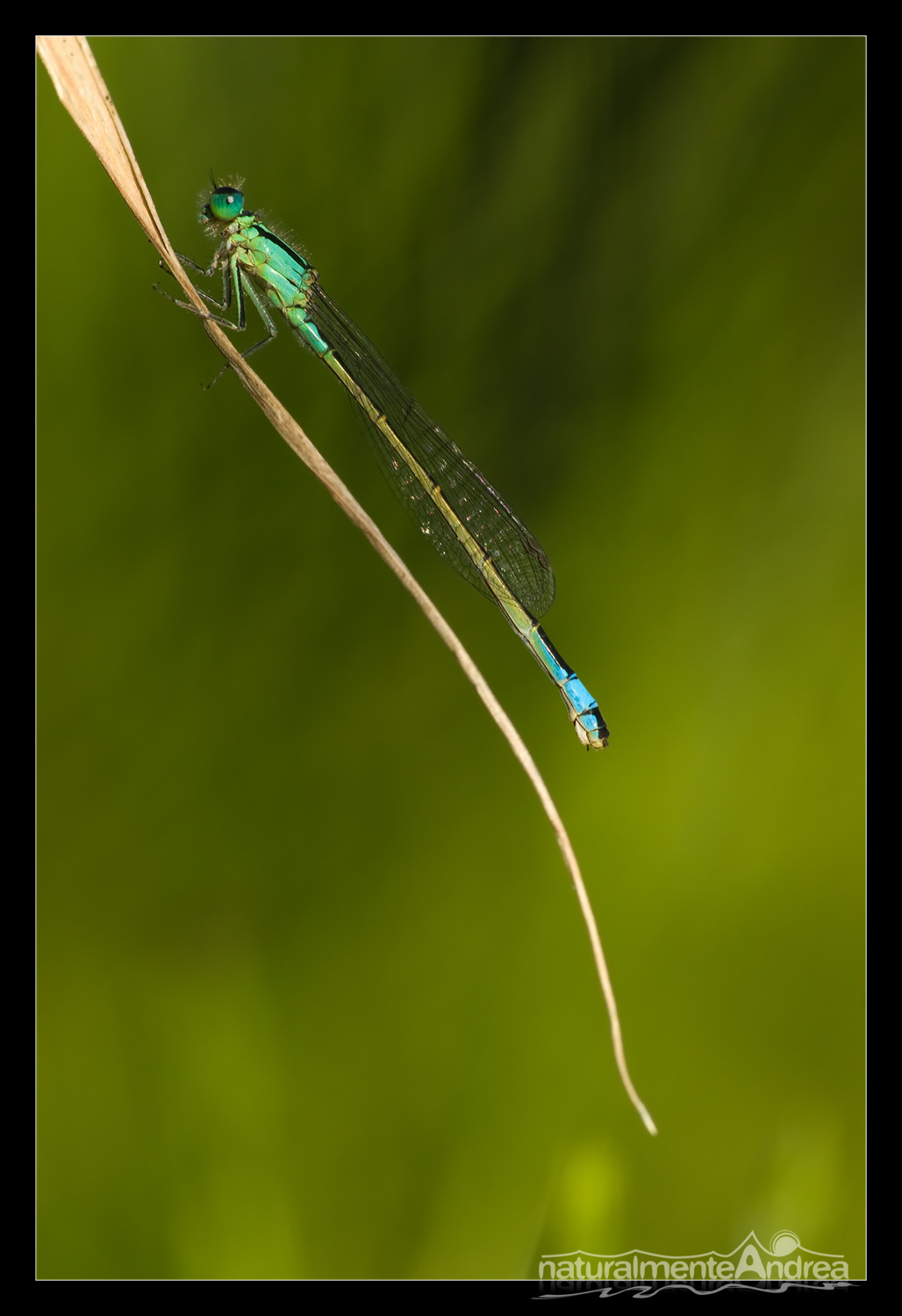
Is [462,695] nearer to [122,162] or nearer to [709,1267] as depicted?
[122,162]

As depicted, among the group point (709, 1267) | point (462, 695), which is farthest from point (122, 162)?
point (709, 1267)

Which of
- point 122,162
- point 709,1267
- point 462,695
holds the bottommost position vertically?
point 709,1267

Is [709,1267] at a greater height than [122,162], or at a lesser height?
lesser

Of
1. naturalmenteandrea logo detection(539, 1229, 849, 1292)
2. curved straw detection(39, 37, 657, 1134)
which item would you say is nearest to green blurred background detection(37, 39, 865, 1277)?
naturalmenteandrea logo detection(539, 1229, 849, 1292)

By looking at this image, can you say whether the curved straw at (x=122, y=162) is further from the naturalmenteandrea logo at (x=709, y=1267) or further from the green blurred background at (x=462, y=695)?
the naturalmenteandrea logo at (x=709, y=1267)

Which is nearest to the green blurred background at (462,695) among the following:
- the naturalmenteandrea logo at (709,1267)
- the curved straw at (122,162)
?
the naturalmenteandrea logo at (709,1267)

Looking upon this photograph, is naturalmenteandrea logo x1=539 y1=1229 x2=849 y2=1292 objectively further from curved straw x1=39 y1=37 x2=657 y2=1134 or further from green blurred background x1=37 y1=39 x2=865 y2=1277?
curved straw x1=39 y1=37 x2=657 y2=1134

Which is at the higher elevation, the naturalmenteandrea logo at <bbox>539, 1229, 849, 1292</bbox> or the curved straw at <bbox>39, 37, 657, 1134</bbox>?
the curved straw at <bbox>39, 37, 657, 1134</bbox>
